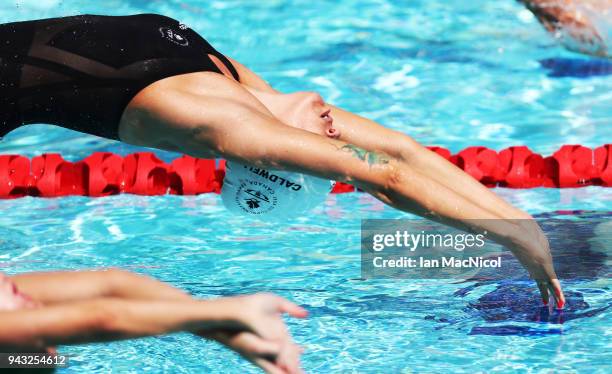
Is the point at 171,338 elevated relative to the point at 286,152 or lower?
Result: lower

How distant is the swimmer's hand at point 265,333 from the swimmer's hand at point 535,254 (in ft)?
4.23

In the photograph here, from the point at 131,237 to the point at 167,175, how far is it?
3.03ft

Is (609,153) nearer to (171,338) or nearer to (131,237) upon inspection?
(131,237)

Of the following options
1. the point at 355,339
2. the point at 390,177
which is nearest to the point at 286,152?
the point at 390,177

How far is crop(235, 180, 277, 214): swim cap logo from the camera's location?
9.41 feet

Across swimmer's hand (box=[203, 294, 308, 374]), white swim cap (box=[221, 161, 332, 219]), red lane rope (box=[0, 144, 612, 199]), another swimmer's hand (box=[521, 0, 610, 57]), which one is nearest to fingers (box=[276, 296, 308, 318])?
swimmer's hand (box=[203, 294, 308, 374])

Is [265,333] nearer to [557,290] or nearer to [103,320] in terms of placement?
[103,320]

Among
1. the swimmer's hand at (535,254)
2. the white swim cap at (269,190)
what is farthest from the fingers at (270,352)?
the swimmer's hand at (535,254)

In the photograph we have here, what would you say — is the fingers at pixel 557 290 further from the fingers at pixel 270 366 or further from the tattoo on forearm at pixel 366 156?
the fingers at pixel 270 366

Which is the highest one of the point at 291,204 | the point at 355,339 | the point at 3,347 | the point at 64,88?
the point at 64,88

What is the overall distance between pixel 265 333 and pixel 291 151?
3.30 ft

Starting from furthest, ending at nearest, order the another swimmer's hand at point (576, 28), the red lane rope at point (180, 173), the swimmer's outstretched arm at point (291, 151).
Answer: the another swimmer's hand at point (576, 28) < the red lane rope at point (180, 173) < the swimmer's outstretched arm at point (291, 151)

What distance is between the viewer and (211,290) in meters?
3.35

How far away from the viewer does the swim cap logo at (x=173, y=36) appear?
9.50ft
